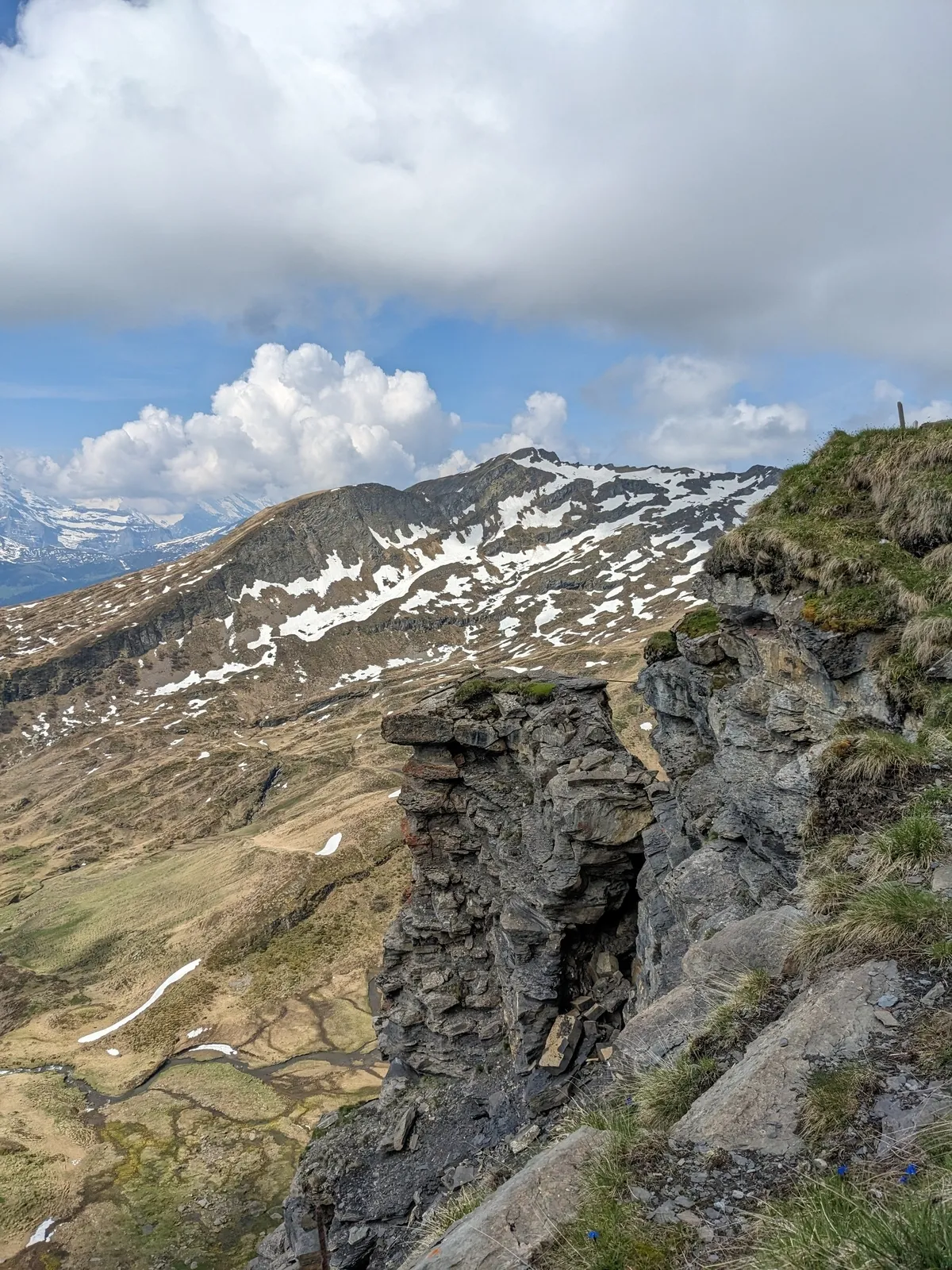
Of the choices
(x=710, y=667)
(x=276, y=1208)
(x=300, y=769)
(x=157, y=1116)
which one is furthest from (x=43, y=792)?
(x=710, y=667)

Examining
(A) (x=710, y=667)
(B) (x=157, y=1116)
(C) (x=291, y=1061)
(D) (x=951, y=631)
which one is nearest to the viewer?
(D) (x=951, y=631)

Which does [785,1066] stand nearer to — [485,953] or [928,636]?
[928,636]

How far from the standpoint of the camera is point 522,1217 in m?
7.07

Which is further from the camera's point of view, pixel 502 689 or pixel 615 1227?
pixel 502 689

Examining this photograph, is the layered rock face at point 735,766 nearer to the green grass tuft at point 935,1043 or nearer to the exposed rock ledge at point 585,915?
the exposed rock ledge at point 585,915

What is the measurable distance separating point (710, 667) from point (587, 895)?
1202 cm

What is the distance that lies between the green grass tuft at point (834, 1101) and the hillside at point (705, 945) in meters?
0.03

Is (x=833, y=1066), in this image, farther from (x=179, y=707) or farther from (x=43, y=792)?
(x=179, y=707)

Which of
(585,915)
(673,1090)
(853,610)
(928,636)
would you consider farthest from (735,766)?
(585,915)

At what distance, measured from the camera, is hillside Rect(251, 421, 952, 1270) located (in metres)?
6.25

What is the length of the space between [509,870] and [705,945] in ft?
A: 65.6

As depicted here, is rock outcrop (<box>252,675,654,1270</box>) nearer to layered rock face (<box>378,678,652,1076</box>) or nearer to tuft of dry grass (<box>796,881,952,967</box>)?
layered rock face (<box>378,678,652,1076</box>)

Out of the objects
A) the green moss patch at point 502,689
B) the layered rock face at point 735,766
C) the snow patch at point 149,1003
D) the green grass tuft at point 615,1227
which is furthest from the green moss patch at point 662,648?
the snow patch at point 149,1003

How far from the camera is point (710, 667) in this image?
21094 millimetres
